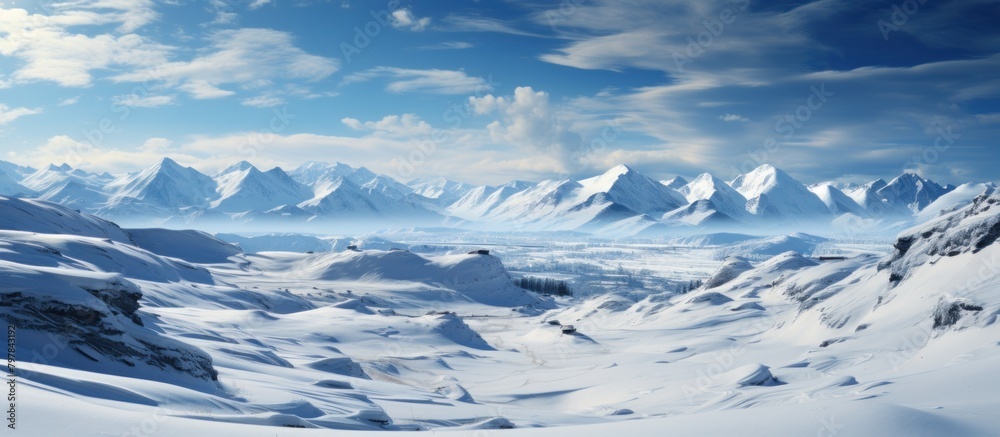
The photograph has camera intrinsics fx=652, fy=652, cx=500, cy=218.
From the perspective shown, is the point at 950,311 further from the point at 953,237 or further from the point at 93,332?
the point at 93,332

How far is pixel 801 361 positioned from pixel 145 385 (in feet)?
110

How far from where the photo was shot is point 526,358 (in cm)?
6250

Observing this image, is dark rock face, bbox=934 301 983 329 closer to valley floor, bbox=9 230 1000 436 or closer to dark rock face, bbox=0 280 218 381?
valley floor, bbox=9 230 1000 436

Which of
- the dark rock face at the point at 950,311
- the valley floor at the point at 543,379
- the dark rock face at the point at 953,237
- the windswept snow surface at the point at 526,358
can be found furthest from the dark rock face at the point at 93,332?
the dark rock face at the point at 953,237

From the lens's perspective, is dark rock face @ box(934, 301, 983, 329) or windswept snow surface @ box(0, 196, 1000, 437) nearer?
windswept snow surface @ box(0, 196, 1000, 437)

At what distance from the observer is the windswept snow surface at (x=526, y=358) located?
45.5ft

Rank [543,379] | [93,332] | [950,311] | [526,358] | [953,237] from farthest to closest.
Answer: [526,358], [543,379], [953,237], [950,311], [93,332]

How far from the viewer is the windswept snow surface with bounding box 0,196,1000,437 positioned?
13867 mm

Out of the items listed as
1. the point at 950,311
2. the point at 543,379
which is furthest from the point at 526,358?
the point at 950,311

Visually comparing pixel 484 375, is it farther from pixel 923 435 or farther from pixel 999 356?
pixel 923 435

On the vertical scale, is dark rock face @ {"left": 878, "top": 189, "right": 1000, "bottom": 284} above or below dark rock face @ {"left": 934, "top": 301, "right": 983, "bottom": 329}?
above

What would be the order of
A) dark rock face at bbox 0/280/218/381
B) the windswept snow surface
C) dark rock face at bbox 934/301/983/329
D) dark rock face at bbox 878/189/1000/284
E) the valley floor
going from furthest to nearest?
dark rock face at bbox 878/189/1000/284
dark rock face at bbox 934/301/983/329
dark rock face at bbox 0/280/218/381
the windswept snow surface
the valley floor

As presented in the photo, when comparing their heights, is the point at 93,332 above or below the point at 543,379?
above

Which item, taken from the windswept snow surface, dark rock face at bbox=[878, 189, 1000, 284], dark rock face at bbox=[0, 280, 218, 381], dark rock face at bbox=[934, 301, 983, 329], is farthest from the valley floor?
dark rock face at bbox=[878, 189, 1000, 284]
